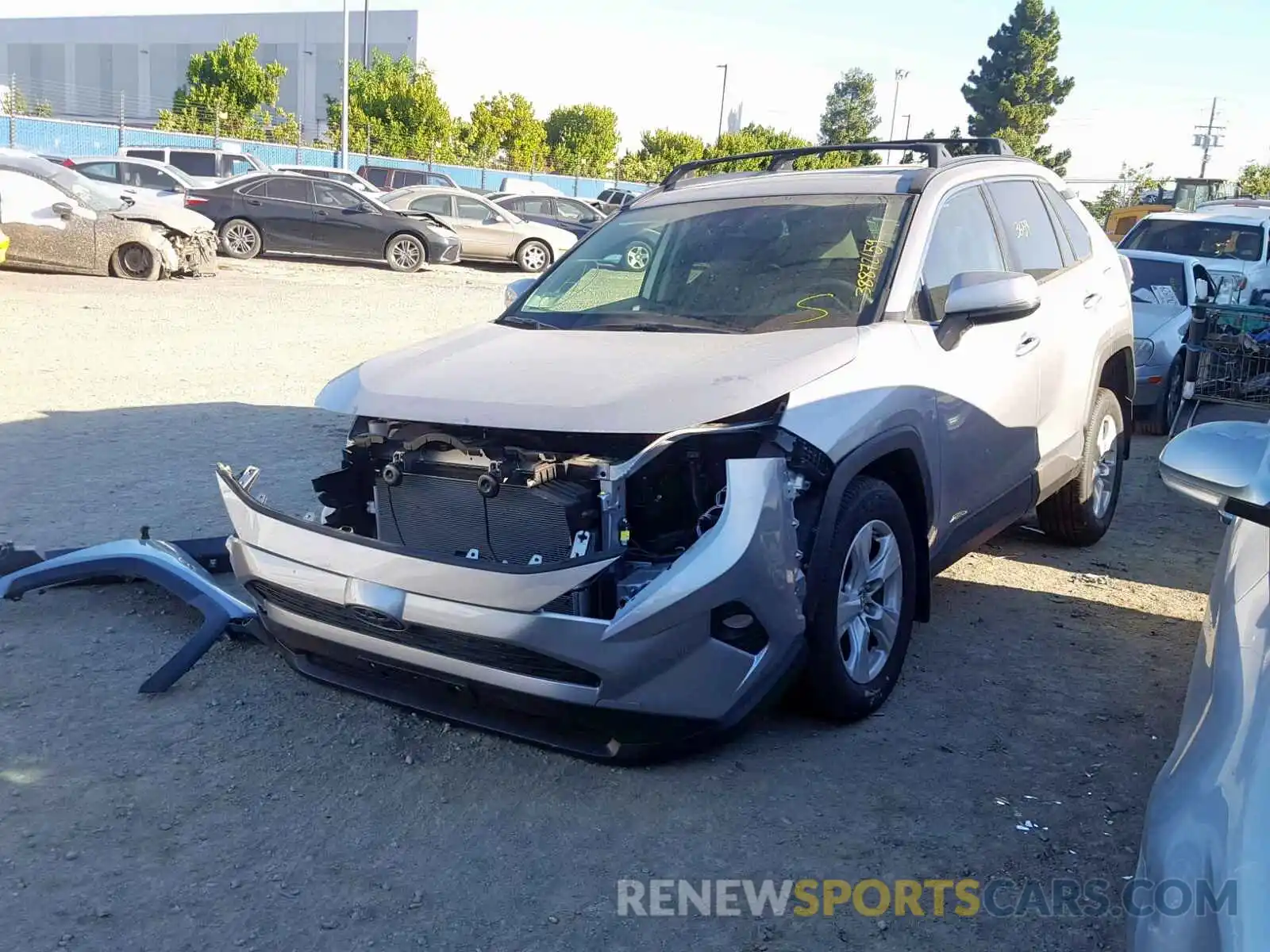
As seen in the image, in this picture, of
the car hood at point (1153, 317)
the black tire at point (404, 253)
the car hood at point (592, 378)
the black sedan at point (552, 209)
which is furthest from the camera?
the black sedan at point (552, 209)

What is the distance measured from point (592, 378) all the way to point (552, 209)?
23480 millimetres

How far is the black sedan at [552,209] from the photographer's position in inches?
1024

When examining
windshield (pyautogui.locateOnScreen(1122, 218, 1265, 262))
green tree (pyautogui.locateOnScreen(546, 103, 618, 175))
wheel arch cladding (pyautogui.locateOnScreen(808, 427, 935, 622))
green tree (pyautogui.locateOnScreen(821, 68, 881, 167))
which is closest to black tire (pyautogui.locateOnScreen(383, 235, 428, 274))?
windshield (pyautogui.locateOnScreen(1122, 218, 1265, 262))

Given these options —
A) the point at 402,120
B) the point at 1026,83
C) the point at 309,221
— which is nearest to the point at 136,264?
the point at 309,221

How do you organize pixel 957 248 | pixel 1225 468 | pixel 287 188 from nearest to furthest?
pixel 1225 468, pixel 957 248, pixel 287 188

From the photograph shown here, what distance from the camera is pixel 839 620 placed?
381 centimetres

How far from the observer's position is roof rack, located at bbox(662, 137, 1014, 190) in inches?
199

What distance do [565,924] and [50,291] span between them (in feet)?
45.8

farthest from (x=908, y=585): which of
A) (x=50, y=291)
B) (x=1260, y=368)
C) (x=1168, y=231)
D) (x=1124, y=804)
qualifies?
(x=50, y=291)

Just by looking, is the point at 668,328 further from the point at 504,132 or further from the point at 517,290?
the point at 504,132

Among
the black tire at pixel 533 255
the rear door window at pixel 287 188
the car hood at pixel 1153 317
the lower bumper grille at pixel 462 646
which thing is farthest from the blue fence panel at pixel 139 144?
the lower bumper grille at pixel 462 646

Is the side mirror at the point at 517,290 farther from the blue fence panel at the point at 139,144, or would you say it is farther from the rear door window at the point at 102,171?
the blue fence panel at the point at 139,144

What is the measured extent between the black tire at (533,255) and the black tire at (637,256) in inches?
706

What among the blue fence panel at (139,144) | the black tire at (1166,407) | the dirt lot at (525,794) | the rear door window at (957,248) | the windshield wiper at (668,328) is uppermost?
the blue fence panel at (139,144)
